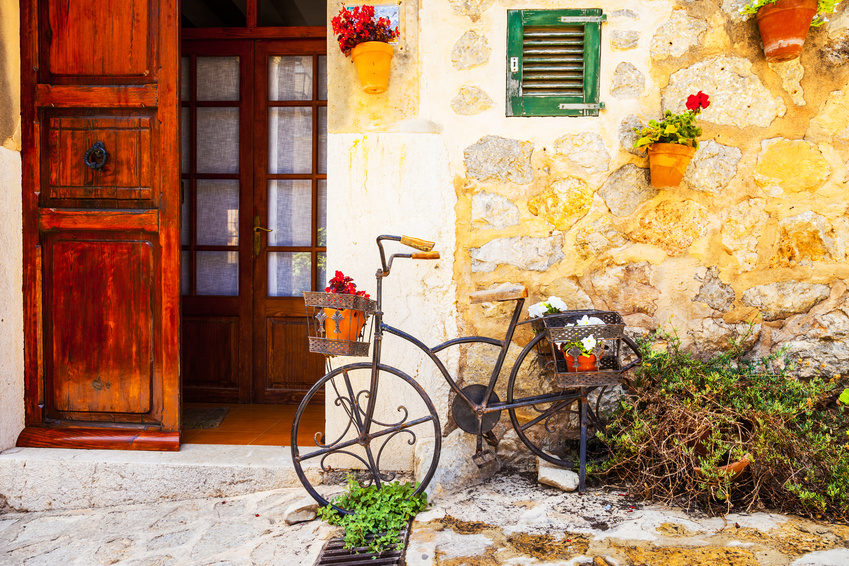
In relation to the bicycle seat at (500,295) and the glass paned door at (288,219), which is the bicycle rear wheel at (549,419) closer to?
the bicycle seat at (500,295)

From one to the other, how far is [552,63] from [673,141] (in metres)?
0.74

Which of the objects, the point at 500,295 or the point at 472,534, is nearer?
the point at 472,534

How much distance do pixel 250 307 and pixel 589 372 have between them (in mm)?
2641

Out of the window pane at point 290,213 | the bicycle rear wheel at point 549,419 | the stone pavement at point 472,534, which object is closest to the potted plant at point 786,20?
the bicycle rear wheel at point 549,419

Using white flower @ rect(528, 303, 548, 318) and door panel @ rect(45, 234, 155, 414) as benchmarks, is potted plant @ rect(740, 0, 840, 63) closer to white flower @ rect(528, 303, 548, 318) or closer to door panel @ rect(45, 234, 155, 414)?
white flower @ rect(528, 303, 548, 318)

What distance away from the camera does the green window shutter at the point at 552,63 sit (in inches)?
104

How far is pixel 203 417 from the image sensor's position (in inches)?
140

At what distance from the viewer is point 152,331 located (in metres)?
2.86

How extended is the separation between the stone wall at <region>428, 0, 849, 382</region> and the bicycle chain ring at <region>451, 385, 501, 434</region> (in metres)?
0.35

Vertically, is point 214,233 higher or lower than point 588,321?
higher

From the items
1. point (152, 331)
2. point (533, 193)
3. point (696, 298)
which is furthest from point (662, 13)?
point (152, 331)

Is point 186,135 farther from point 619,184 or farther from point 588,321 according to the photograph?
point 588,321

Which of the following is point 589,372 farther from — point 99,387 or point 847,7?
point 99,387

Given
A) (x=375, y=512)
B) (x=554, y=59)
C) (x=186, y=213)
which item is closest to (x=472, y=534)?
(x=375, y=512)
